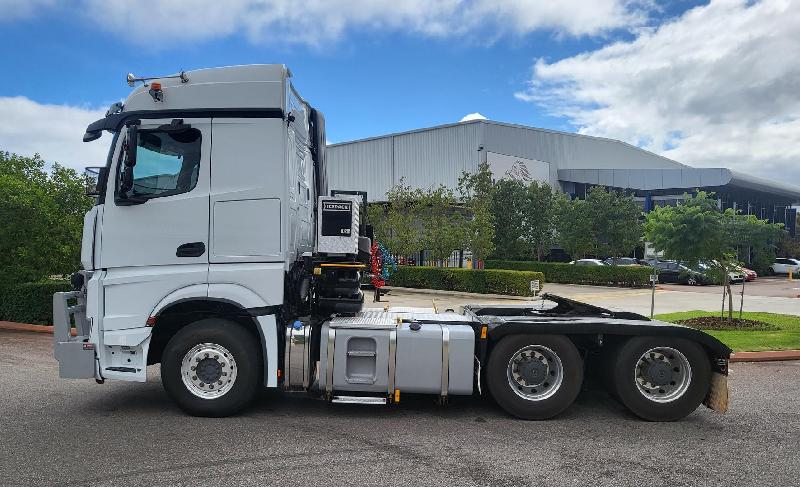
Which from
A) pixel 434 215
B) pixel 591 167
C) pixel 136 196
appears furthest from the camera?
pixel 591 167

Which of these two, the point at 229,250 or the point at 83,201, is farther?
the point at 83,201

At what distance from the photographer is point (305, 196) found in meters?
7.15

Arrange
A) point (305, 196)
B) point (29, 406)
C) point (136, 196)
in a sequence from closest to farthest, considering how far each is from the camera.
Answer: point (136, 196) → point (29, 406) → point (305, 196)

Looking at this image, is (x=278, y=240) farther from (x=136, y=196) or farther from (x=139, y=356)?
(x=139, y=356)

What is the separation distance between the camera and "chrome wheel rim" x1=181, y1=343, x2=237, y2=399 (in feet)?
20.1

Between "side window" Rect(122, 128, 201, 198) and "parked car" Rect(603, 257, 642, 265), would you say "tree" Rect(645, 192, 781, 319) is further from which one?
"parked car" Rect(603, 257, 642, 265)

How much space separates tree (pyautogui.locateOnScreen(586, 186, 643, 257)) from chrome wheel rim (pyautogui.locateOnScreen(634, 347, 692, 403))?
29184 millimetres

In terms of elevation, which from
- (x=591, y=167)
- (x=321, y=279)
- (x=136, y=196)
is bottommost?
(x=321, y=279)

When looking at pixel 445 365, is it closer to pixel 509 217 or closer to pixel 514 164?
pixel 509 217

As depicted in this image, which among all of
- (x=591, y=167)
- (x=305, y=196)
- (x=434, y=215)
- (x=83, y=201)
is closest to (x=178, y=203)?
(x=305, y=196)

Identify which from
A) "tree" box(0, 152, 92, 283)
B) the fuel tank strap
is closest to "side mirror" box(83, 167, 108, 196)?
the fuel tank strap

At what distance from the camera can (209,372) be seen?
20.2 feet

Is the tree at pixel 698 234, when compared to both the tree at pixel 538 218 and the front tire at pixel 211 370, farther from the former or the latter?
the tree at pixel 538 218

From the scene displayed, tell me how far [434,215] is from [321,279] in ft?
67.3
